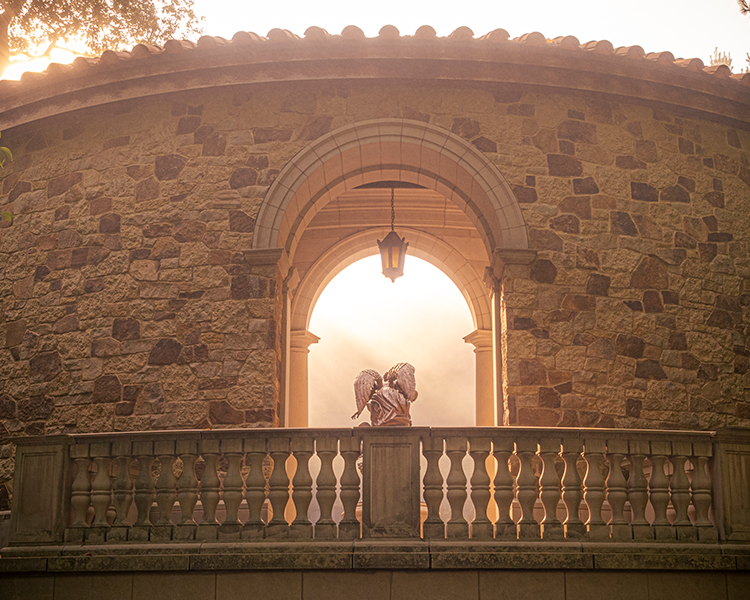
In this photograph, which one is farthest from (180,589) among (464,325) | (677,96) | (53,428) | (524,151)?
(464,325)

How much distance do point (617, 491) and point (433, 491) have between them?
1364 mm

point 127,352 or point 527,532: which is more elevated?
point 127,352

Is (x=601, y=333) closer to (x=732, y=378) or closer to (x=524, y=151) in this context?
(x=732, y=378)

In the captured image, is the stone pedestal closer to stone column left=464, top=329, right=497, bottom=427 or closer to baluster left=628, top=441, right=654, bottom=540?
baluster left=628, top=441, right=654, bottom=540

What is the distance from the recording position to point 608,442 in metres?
5.32

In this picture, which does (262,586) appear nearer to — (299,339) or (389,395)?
(389,395)

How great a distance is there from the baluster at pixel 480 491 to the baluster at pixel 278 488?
136cm

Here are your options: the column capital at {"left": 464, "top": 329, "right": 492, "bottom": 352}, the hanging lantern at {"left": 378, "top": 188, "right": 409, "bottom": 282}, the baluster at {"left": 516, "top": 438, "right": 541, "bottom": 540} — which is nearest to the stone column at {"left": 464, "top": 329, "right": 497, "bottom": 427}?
the column capital at {"left": 464, "top": 329, "right": 492, "bottom": 352}

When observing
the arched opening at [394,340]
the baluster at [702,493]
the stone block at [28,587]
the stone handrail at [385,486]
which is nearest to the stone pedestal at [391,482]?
the stone handrail at [385,486]

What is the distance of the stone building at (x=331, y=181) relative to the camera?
25.7 ft

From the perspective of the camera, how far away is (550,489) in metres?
5.22

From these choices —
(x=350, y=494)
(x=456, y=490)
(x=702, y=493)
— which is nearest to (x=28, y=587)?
(x=350, y=494)

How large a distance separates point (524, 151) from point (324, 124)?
239cm

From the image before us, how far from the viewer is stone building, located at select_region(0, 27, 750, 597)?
7.84 metres
